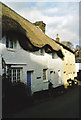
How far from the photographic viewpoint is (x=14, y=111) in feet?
22.1

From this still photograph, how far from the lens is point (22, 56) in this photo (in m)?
9.44

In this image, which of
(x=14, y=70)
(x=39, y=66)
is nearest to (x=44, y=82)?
(x=39, y=66)

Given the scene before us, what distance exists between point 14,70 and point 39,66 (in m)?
3.19

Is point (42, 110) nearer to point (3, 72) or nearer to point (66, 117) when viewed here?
point (66, 117)

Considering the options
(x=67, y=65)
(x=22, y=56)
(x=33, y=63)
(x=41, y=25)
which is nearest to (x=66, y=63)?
(x=67, y=65)

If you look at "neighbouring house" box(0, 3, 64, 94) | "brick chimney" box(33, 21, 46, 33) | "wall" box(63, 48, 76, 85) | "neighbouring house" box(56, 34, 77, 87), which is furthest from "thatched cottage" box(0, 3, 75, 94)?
"brick chimney" box(33, 21, 46, 33)

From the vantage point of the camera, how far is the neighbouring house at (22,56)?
7.83 meters

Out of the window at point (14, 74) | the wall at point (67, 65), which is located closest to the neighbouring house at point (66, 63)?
the wall at point (67, 65)

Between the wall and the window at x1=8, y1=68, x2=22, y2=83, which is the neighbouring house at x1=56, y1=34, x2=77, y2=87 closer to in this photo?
the wall

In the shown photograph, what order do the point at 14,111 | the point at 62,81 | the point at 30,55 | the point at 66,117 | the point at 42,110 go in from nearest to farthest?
the point at 66,117 → the point at 14,111 → the point at 42,110 → the point at 30,55 → the point at 62,81

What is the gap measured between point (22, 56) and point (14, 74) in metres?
1.39

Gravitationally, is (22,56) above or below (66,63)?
above

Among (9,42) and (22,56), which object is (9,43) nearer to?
(9,42)

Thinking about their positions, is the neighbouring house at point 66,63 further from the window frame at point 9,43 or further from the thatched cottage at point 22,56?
the window frame at point 9,43
